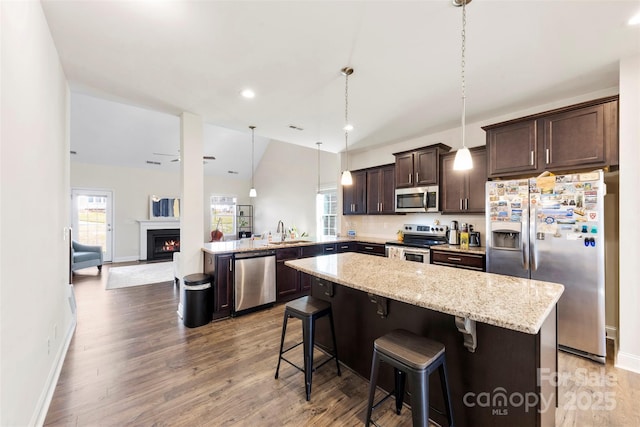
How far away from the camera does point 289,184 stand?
7.89 metres

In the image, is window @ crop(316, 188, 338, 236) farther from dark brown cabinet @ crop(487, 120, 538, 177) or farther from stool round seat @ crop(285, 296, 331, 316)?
stool round seat @ crop(285, 296, 331, 316)

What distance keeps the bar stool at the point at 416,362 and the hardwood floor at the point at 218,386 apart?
56 cm

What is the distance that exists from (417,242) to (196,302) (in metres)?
3.38

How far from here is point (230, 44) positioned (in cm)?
215

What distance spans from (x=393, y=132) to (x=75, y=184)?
821 centimetres

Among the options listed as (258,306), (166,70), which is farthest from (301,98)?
(258,306)

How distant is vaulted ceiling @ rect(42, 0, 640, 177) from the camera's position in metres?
1.81

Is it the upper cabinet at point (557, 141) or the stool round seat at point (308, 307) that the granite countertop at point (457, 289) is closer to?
the stool round seat at point (308, 307)

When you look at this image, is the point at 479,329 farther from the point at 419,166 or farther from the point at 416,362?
the point at 419,166

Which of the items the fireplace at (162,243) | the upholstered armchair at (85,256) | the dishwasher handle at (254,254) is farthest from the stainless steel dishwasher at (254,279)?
the fireplace at (162,243)

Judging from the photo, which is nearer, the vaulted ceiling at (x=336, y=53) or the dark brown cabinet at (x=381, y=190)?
the vaulted ceiling at (x=336, y=53)

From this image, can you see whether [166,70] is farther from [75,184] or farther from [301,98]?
[75,184]

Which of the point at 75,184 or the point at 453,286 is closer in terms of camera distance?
the point at 453,286

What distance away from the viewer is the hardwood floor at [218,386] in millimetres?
1765
